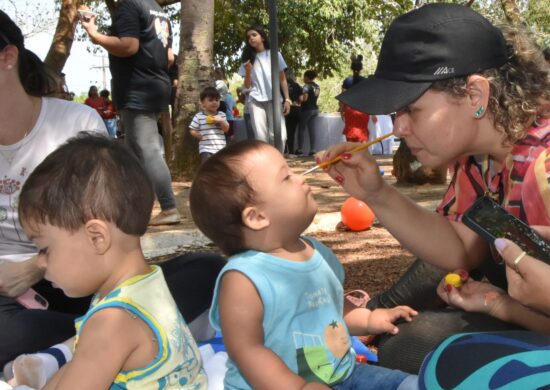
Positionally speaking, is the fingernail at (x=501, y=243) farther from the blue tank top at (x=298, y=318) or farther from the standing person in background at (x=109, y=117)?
the standing person in background at (x=109, y=117)

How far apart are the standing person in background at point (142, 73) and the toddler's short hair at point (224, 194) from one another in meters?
2.94

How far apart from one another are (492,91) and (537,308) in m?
0.54

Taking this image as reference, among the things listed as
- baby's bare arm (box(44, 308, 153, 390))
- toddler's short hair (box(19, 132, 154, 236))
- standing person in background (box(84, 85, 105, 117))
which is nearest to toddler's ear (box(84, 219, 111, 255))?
toddler's short hair (box(19, 132, 154, 236))

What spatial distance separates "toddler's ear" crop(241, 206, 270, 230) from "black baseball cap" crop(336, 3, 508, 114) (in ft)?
1.23

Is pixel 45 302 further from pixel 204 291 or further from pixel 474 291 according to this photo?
pixel 474 291

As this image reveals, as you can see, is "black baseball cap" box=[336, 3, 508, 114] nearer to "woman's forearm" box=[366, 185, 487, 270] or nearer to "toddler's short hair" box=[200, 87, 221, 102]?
"woman's forearm" box=[366, 185, 487, 270]

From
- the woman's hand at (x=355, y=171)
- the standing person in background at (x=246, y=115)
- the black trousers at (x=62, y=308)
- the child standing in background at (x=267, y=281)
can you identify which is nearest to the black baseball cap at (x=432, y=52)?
the woman's hand at (x=355, y=171)

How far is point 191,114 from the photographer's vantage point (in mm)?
7848

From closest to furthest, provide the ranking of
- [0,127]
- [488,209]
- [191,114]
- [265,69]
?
[488,209] → [0,127] → [265,69] → [191,114]

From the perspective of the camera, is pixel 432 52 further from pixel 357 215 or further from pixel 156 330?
pixel 357 215

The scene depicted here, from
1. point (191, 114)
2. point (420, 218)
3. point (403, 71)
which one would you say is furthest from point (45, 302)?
point (191, 114)

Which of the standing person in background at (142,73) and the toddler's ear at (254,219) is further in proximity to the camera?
the standing person in background at (142,73)

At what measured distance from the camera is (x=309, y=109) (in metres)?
12.8

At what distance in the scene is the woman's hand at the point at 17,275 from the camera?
217cm
